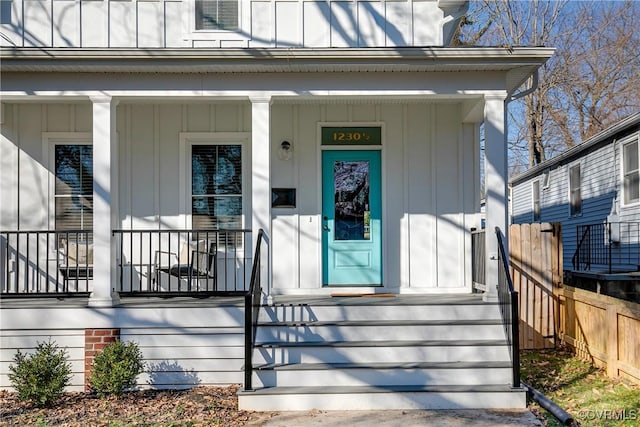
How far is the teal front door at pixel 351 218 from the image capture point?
28.3 feet

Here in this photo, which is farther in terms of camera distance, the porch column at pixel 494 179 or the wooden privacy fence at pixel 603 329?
the porch column at pixel 494 179

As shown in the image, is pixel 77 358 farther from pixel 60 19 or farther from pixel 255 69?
pixel 60 19

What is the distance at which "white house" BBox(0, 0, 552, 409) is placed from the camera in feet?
22.6

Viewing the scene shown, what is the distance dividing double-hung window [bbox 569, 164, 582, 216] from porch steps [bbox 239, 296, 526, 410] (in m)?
10.4

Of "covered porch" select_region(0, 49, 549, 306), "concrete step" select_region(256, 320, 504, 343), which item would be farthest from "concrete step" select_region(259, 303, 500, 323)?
"covered porch" select_region(0, 49, 549, 306)

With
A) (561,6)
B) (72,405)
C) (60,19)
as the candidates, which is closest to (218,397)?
(72,405)

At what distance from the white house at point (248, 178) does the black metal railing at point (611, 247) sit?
19.8 feet

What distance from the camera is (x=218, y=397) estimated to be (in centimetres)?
652

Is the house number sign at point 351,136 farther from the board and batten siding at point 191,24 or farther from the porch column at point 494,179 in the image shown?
the porch column at point 494,179

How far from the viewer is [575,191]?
643 inches

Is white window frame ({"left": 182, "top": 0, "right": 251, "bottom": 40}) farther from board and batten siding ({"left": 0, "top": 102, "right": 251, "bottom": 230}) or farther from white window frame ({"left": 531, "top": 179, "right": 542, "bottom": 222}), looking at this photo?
white window frame ({"left": 531, "top": 179, "right": 542, "bottom": 222})

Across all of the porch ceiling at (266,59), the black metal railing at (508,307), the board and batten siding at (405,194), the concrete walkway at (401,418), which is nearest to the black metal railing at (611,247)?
the board and batten siding at (405,194)

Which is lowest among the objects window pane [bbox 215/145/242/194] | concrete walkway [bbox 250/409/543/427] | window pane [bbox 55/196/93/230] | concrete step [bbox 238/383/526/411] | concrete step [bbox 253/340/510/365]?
concrete walkway [bbox 250/409/543/427]

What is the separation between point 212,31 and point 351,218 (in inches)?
125
